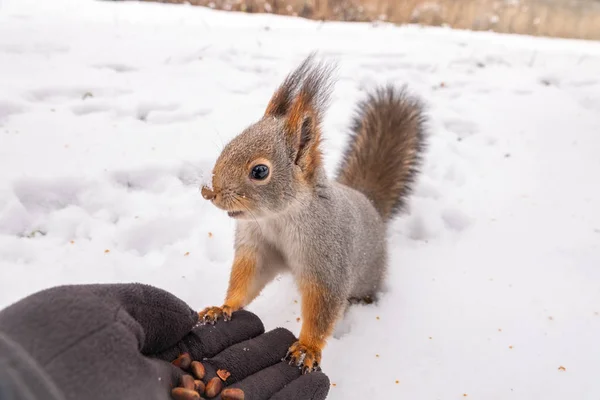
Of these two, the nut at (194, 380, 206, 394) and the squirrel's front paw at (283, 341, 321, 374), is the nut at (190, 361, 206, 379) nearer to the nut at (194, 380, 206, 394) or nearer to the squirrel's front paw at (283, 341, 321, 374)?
the nut at (194, 380, 206, 394)

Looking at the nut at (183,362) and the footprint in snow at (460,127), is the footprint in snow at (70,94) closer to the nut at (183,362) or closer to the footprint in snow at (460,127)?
the nut at (183,362)

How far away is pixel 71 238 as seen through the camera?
1801 millimetres

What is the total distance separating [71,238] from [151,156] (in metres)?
0.63

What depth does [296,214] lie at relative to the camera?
1.44m

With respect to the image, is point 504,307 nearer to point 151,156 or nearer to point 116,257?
point 116,257

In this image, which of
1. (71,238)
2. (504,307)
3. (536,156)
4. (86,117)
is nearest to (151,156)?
(86,117)

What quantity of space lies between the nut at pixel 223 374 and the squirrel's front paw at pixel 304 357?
0.20m

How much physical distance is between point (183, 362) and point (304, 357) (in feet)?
1.18

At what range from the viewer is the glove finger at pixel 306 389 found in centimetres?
121

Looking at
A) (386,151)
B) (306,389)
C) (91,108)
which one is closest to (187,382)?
(306,389)

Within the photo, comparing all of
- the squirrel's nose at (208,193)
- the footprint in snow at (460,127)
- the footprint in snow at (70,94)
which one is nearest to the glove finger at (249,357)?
the squirrel's nose at (208,193)

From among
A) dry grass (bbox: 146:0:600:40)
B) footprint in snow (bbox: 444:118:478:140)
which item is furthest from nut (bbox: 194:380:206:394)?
dry grass (bbox: 146:0:600:40)

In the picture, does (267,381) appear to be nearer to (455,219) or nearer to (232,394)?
(232,394)

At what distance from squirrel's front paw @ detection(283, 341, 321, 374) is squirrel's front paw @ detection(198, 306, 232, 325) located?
0.71 ft
